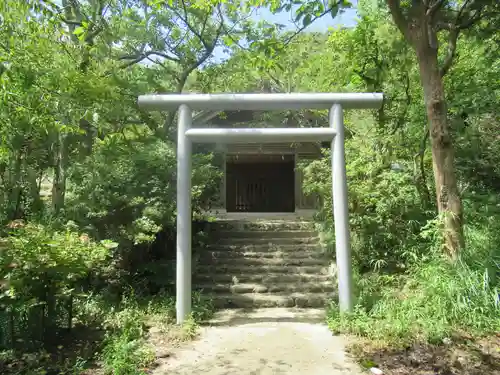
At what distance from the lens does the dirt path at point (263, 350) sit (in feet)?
13.6

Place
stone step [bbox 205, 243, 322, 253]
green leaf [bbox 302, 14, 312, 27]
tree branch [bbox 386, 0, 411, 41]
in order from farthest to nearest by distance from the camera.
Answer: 1. stone step [bbox 205, 243, 322, 253]
2. tree branch [bbox 386, 0, 411, 41]
3. green leaf [bbox 302, 14, 312, 27]

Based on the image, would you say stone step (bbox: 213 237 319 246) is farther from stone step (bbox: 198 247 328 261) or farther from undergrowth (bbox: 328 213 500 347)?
undergrowth (bbox: 328 213 500 347)

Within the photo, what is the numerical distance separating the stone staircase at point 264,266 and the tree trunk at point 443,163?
106 inches

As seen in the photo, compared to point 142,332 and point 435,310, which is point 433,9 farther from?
point 142,332

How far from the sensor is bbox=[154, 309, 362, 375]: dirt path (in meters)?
4.15

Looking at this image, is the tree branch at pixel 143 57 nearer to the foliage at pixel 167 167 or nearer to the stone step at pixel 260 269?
the foliage at pixel 167 167

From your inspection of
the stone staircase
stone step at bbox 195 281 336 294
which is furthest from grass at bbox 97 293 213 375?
the stone staircase

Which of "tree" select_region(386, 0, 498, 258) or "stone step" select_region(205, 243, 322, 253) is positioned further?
"stone step" select_region(205, 243, 322, 253)

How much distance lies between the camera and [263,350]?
471 cm

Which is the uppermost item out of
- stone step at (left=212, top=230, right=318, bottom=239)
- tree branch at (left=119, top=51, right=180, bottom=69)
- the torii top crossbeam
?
tree branch at (left=119, top=51, right=180, bottom=69)

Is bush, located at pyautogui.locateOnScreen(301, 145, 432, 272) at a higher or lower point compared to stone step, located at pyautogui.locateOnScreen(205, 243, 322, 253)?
higher

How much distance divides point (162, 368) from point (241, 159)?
441 inches

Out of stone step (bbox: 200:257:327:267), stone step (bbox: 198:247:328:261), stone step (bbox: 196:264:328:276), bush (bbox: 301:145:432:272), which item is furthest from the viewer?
stone step (bbox: 198:247:328:261)

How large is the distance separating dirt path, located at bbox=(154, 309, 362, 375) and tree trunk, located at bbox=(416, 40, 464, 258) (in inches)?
84.9
